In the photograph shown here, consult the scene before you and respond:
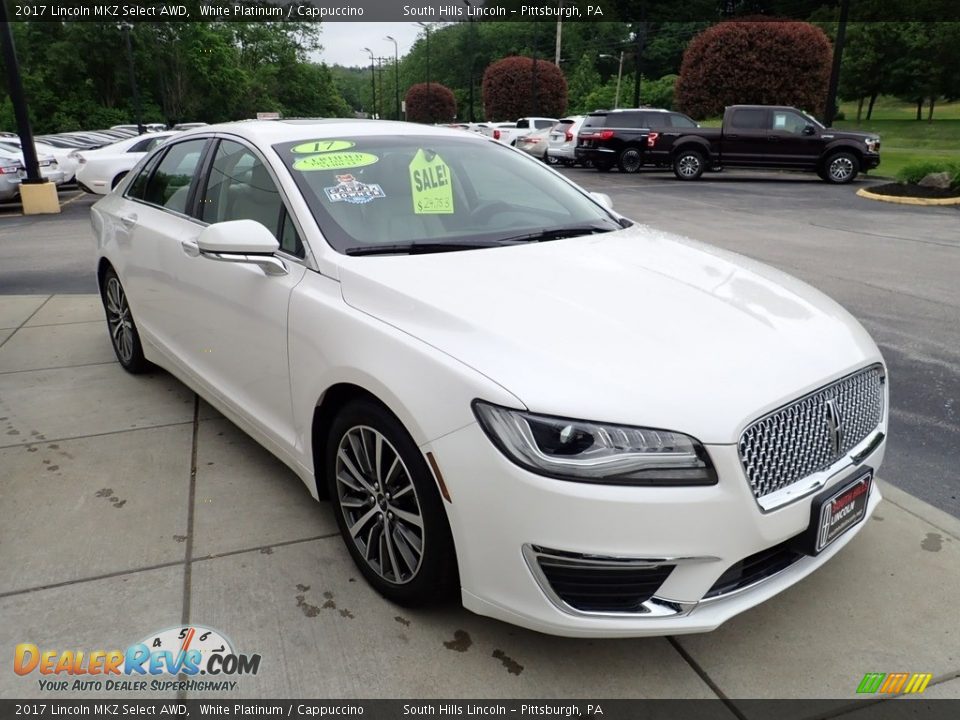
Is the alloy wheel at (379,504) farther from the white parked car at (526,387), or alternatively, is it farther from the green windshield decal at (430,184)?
the green windshield decal at (430,184)

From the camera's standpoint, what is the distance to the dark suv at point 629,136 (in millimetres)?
20609

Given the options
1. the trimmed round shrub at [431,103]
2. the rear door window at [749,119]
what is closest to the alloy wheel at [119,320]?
the rear door window at [749,119]

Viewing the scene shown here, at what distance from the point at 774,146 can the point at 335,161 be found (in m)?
18.1

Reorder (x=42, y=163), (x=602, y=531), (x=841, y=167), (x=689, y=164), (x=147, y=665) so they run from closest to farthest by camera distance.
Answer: (x=602, y=531) → (x=147, y=665) → (x=42, y=163) → (x=841, y=167) → (x=689, y=164)

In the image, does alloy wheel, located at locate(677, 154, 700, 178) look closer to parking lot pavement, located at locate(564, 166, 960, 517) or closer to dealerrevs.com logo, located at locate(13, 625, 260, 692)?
parking lot pavement, located at locate(564, 166, 960, 517)

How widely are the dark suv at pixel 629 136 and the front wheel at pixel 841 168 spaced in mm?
3600

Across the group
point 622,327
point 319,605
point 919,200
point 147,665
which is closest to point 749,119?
point 919,200

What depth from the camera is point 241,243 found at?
9.44 feet

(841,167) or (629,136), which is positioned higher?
(629,136)

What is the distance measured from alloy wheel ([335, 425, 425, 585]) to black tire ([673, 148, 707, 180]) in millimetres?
18773

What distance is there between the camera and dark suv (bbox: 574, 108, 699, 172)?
20.6 m

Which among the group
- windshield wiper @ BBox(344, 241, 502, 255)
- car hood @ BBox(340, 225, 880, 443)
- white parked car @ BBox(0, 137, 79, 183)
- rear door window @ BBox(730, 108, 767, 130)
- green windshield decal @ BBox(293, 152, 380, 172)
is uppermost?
green windshield decal @ BBox(293, 152, 380, 172)

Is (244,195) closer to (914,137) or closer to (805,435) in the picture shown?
(805,435)

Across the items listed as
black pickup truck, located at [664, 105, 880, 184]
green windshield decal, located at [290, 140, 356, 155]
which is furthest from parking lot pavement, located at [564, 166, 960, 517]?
green windshield decal, located at [290, 140, 356, 155]
